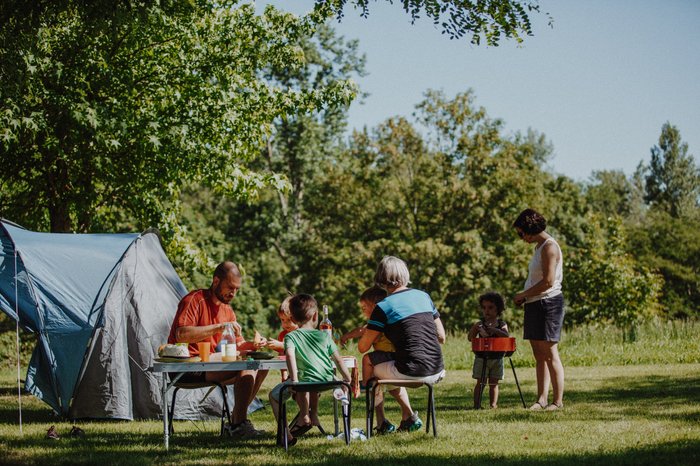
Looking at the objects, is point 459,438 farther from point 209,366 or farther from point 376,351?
point 209,366

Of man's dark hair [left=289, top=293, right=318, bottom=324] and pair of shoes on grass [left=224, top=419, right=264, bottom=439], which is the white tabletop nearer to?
man's dark hair [left=289, top=293, right=318, bottom=324]

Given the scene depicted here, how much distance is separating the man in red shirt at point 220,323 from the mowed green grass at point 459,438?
25cm

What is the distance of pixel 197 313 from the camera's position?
678 centimetres

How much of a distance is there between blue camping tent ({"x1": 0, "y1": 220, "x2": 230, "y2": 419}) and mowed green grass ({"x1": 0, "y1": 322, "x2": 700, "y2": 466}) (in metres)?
0.35

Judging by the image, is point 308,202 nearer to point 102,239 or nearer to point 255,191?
point 255,191

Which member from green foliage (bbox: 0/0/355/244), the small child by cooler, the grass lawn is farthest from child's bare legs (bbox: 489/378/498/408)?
green foliage (bbox: 0/0/355/244)

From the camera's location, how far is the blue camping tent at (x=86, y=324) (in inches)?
335

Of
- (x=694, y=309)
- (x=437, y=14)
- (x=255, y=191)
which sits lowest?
(x=694, y=309)

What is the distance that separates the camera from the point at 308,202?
32.6m

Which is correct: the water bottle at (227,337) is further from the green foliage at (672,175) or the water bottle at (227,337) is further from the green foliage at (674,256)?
the green foliage at (672,175)

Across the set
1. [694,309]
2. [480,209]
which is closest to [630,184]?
[694,309]

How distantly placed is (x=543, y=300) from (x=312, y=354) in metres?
2.58

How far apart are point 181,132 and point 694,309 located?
36.1 m

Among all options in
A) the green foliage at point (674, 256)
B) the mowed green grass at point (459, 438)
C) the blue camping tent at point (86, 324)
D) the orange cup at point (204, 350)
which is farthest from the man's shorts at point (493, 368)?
the green foliage at point (674, 256)
